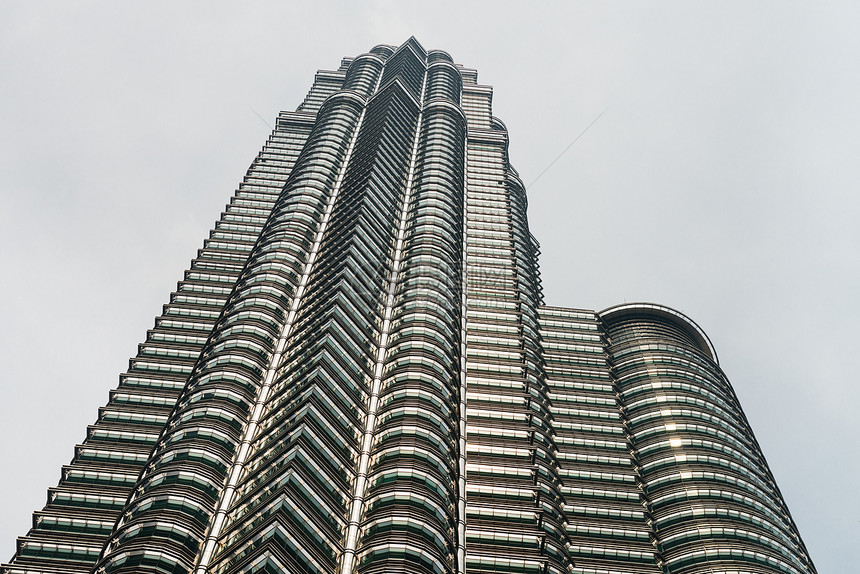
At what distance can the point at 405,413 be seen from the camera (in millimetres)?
100312

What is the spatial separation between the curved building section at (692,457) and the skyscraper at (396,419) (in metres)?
0.35

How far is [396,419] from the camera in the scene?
99.8m

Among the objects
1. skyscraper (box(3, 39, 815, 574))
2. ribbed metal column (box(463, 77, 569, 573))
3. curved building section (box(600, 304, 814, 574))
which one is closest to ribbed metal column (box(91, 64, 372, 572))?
skyscraper (box(3, 39, 815, 574))

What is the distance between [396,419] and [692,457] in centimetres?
4543

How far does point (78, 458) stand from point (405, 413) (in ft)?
121

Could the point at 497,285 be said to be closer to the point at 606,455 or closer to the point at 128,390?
the point at 606,455

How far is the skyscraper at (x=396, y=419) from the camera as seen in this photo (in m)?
85.2

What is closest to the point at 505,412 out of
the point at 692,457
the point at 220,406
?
the point at 692,457

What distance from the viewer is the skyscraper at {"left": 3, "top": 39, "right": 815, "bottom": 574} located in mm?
85250

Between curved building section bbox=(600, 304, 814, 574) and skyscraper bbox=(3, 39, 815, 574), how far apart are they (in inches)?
13.8

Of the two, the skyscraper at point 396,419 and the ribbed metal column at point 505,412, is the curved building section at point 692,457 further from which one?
the ribbed metal column at point 505,412

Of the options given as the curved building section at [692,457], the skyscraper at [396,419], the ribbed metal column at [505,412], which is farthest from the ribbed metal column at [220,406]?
the curved building section at [692,457]

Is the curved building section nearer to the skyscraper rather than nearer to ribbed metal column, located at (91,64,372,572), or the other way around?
the skyscraper

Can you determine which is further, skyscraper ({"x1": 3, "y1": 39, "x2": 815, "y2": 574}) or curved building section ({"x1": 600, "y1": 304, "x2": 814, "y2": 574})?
curved building section ({"x1": 600, "y1": 304, "x2": 814, "y2": 574})
